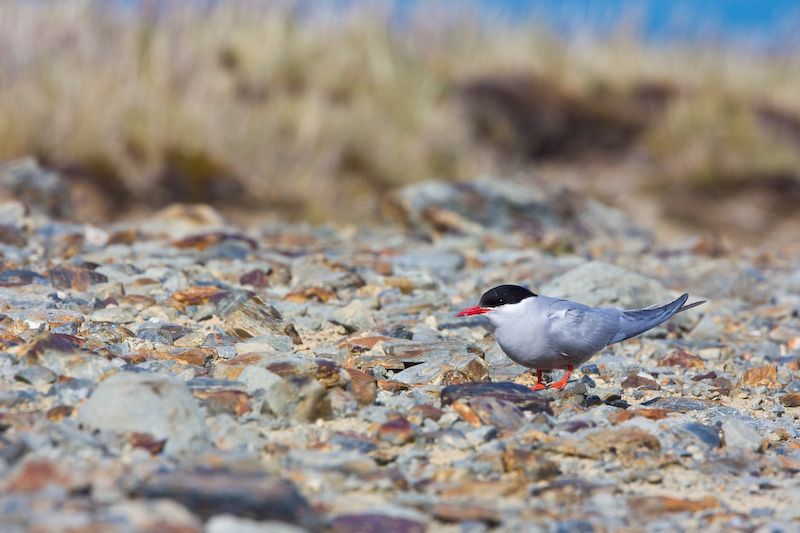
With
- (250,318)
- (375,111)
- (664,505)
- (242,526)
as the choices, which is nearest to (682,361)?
(664,505)

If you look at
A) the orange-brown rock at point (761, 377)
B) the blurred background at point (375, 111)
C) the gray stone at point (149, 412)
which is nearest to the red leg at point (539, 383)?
the orange-brown rock at point (761, 377)

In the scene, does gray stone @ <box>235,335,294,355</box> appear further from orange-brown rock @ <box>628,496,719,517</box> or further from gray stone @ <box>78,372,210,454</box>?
orange-brown rock @ <box>628,496,719,517</box>

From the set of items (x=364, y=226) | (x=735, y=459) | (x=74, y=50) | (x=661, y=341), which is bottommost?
(x=364, y=226)

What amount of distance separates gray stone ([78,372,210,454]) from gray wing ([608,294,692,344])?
1644 millimetres

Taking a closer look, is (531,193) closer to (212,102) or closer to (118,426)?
(212,102)

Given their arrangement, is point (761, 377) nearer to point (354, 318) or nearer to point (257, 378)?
point (354, 318)

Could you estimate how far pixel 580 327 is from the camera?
9.34 feet

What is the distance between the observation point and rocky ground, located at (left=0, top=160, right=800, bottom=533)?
1.75 metres

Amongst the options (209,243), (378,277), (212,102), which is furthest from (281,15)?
(378,277)

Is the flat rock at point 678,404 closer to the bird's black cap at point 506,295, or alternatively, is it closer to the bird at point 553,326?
the bird at point 553,326

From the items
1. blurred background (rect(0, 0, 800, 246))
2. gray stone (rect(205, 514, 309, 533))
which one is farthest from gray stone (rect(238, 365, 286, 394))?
blurred background (rect(0, 0, 800, 246))

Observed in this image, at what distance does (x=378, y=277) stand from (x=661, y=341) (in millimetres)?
1529

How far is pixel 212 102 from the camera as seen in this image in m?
7.34

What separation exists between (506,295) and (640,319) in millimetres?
525
